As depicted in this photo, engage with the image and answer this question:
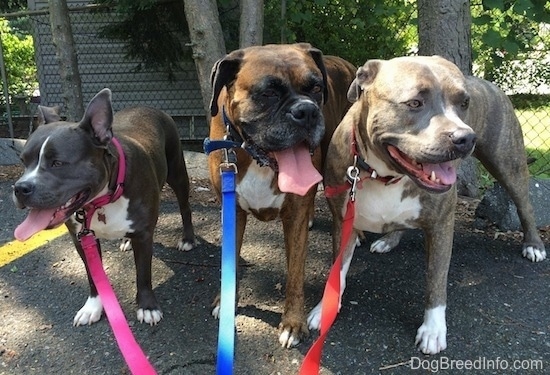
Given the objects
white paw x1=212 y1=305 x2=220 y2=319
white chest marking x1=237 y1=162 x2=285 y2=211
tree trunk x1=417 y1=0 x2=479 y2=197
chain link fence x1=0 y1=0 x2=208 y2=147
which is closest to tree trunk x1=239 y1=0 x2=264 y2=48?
tree trunk x1=417 y1=0 x2=479 y2=197

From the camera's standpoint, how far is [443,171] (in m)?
2.70

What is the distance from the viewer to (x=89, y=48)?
1012cm

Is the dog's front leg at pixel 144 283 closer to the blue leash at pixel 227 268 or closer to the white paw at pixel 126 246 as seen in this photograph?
the blue leash at pixel 227 268

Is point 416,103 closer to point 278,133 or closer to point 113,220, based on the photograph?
point 278,133

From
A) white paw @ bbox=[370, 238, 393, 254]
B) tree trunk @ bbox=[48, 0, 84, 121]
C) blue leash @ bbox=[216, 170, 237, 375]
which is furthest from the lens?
tree trunk @ bbox=[48, 0, 84, 121]

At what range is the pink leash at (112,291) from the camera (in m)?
2.35

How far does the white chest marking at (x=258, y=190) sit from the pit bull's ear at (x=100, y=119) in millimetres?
852

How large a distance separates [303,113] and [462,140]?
2.73 feet

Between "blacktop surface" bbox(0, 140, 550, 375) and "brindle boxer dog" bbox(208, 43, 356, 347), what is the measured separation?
10.5 inches

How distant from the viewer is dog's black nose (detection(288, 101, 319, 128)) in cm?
279

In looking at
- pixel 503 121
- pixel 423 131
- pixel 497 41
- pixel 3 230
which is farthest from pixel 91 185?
pixel 497 41

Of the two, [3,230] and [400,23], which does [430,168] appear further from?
[400,23]

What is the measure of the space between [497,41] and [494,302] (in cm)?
283

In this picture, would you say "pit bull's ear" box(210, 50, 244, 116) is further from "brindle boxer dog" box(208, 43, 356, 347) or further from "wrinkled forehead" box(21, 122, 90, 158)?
"wrinkled forehead" box(21, 122, 90, 158)
